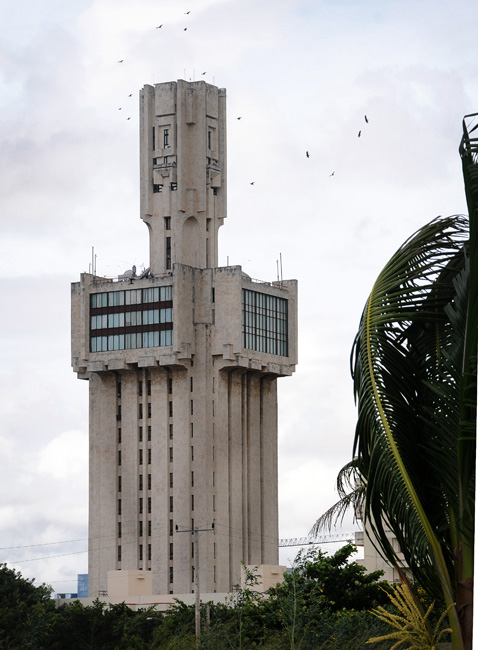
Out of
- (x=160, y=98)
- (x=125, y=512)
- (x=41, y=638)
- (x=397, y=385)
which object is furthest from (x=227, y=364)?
(x=397, y=385)

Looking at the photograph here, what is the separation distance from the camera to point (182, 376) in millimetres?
119562

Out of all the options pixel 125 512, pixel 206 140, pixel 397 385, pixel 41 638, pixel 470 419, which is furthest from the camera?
pixel 206 140

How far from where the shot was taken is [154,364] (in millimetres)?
118562

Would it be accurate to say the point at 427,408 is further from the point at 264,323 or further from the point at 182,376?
the point at 264,323

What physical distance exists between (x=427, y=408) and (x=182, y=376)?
10660 cm

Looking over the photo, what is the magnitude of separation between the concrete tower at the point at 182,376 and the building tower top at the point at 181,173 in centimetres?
12

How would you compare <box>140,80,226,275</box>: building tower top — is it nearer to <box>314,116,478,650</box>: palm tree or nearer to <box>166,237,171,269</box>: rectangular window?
<box>166,237,171,269</box>: rectangular window

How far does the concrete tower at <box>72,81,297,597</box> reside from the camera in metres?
116

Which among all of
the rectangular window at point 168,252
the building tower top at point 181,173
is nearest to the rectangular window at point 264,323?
the building tower top at point 181,173

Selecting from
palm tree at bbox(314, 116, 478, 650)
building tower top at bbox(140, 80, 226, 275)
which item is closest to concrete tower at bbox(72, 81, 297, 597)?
building tower top at bbox(140, 80, 226, 275)

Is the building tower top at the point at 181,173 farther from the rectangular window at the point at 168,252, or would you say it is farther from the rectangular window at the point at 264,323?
the rectangular window at the point at 264,323

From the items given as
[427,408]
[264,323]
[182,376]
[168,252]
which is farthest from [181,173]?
[427,408]

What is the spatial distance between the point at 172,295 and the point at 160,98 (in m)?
21.1

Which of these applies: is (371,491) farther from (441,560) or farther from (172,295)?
(172,295)
